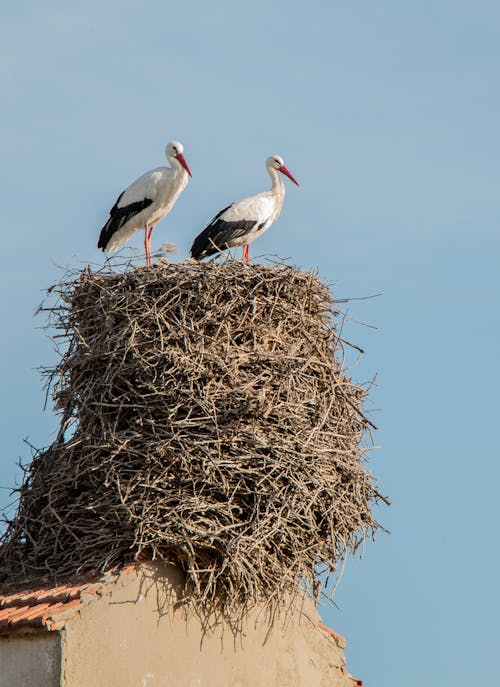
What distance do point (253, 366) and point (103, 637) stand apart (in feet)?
8.39

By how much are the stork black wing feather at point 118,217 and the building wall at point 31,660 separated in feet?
18.9

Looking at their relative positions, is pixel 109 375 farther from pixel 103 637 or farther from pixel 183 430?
pixel 103 637

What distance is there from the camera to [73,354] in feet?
37.5

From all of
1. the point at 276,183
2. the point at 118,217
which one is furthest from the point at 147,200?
the point at 276,183

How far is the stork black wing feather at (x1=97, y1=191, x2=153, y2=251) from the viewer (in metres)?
14.2

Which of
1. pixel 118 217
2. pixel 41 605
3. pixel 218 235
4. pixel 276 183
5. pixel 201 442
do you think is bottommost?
pixel 41 605

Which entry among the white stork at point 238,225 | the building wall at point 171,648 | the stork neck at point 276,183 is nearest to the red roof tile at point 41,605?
the building wall at point 171,648

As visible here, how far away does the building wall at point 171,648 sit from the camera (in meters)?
9.64

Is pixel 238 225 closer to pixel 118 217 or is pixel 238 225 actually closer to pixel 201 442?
pixel 118 217

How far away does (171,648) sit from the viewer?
10.2 m

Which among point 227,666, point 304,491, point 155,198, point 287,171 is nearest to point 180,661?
point 227,666

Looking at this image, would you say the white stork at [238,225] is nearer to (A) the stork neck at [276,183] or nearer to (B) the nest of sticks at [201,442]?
(A) the stork neck at [276,183]

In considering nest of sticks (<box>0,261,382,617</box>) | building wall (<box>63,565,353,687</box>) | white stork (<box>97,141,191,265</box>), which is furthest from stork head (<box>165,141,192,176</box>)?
building wall (<box>63,565,353,687</box>)

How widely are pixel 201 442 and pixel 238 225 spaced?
4.17 meters
